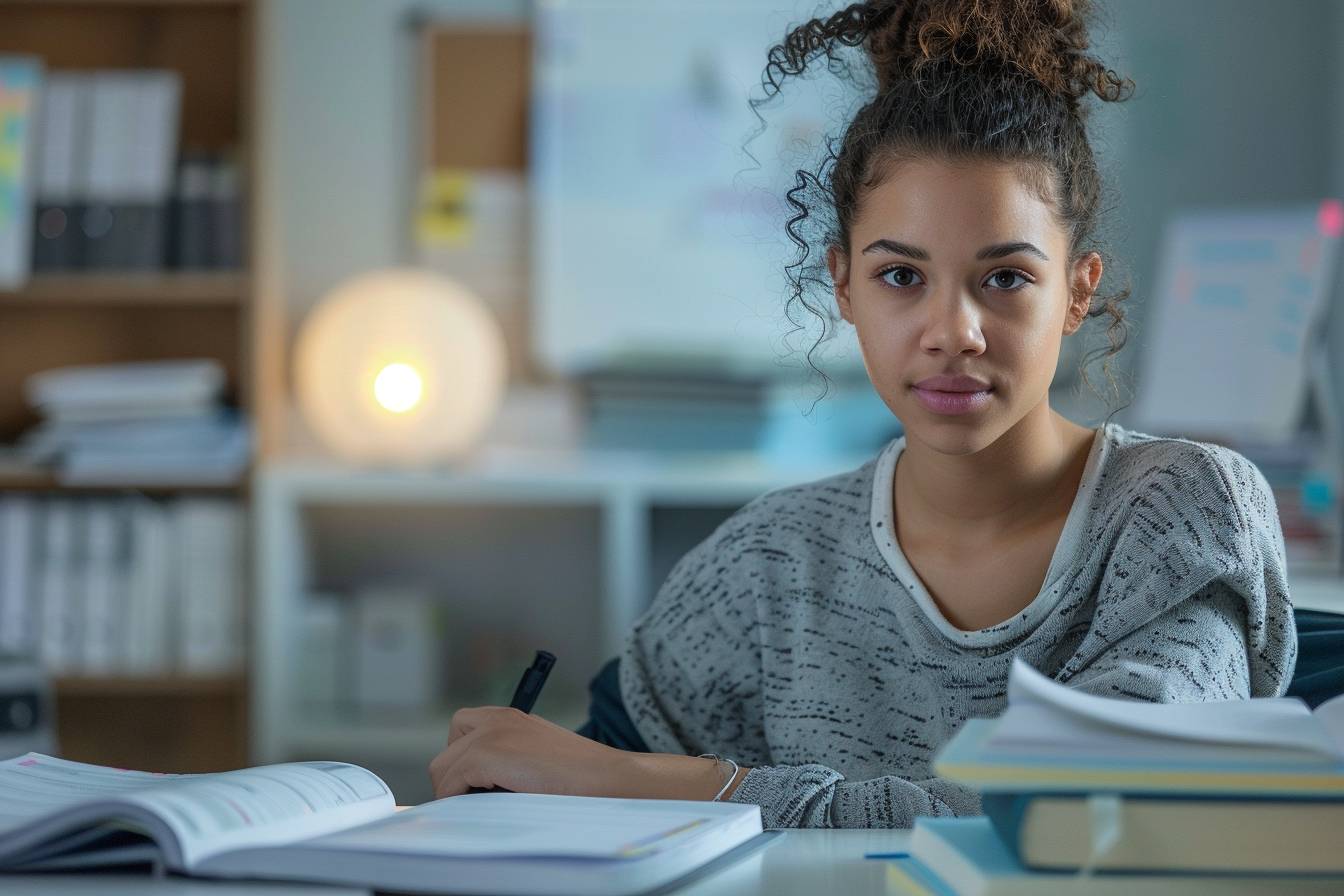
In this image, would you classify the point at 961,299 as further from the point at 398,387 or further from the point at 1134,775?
the point at 398,387

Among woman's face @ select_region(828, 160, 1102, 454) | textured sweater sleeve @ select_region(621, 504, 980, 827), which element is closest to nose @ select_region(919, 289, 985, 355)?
woman's face @ select_region(828, 160, 1102, 454)

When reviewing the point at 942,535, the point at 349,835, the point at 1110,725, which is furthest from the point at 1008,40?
the point at 349,835

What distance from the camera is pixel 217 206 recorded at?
2746mm

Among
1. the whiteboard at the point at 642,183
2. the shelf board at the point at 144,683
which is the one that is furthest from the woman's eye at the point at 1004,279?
the shelf board at the point at 144,683

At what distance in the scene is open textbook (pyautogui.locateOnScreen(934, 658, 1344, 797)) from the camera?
25.9 inches

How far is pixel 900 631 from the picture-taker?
3.98 feet

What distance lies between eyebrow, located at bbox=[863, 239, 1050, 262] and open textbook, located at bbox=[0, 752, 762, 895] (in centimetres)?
44

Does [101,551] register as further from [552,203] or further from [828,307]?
[828,307]

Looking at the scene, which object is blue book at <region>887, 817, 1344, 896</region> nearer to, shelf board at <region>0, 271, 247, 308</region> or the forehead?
the forehead

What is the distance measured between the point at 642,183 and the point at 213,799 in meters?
2.31

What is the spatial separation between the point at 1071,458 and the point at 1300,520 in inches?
56.0

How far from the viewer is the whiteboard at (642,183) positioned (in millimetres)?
2957

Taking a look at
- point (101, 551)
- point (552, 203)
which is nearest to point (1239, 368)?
point (552, 203)

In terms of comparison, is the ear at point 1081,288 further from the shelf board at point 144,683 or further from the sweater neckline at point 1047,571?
the shelf board at point 144,683
